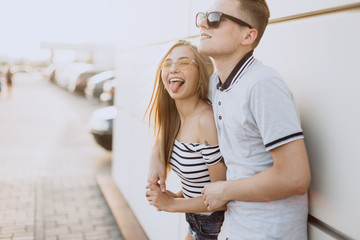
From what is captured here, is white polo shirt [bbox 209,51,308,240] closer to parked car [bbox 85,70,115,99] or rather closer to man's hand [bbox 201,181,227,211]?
man's hand [bbox 201,181,227,211]

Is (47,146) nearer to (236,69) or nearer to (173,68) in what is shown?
(173,68)

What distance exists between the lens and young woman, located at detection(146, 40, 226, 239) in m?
1.93

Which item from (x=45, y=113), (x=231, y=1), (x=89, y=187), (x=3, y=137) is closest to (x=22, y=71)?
(x=45, y=113)

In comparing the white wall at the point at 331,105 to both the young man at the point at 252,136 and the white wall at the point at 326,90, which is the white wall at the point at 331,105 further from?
the young man at the point at 252,136

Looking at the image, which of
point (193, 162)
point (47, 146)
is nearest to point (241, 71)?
point (193, 162)

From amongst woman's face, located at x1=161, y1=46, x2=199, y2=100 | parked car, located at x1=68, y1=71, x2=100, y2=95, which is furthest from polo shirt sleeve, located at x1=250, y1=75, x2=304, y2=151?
parked car, located at x1=68, y1=71, x2=100, y2=95

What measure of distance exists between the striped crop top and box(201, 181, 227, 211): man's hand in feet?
0.75

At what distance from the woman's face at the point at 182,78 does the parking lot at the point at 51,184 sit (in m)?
3.03

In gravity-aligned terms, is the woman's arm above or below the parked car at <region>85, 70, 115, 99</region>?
above

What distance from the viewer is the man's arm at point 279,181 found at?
138cm

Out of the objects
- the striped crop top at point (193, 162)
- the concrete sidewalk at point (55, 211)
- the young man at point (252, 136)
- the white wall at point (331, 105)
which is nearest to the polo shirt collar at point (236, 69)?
the young man at point (252, 136)

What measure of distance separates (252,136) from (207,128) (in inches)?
16.8

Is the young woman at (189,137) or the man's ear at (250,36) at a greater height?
→ the man's ear at (250,36)

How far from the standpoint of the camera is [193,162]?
1.99 meters
